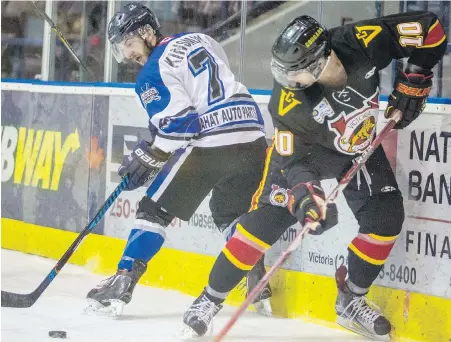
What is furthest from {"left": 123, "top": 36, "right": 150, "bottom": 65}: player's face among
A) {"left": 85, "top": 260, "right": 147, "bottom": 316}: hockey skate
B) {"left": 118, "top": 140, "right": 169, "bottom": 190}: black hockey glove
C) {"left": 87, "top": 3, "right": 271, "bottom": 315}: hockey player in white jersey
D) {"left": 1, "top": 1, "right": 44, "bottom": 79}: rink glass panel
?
{"left": 1, "top": 1, "right": 44, "bottom": 79}: rink glass panel

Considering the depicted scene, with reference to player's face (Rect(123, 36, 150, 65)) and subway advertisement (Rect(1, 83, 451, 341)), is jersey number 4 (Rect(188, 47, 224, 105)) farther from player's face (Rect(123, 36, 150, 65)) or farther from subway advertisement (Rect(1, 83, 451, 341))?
subway advertisement (Rect(1, 83, 451, 341))

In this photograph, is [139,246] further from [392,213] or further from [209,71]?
[392,213]

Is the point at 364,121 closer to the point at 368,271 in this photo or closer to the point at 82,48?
the point at 368,271

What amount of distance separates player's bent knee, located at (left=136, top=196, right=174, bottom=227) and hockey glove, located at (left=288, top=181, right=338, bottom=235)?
31.1 inches

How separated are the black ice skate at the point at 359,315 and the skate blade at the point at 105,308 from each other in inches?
32.5

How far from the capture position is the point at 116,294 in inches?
153

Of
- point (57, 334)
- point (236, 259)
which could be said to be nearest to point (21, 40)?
point (57, 334)

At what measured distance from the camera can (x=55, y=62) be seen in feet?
17.9

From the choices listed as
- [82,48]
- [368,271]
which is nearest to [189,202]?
[368,271]

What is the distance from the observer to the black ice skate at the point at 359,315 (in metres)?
3.47

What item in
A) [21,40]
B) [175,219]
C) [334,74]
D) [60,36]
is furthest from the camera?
[21,40]

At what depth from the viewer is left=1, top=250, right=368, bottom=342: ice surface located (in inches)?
141

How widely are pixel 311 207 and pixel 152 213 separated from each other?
963mm

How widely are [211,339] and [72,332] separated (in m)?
0.48
